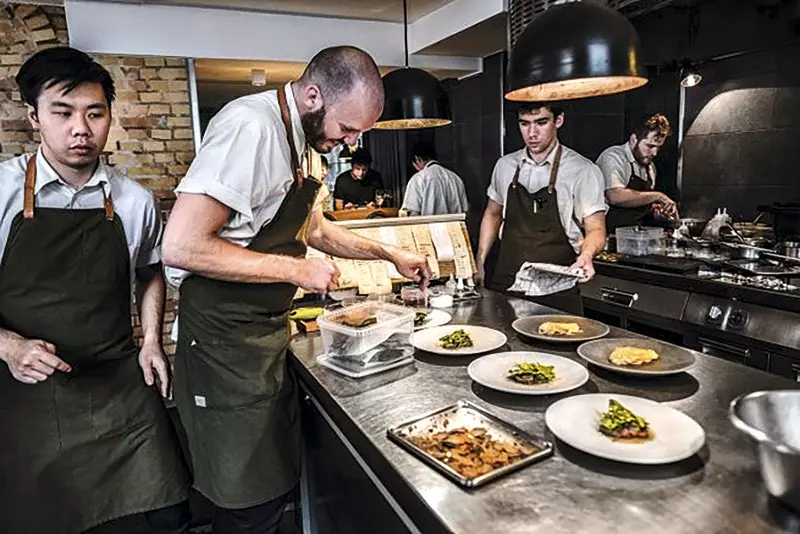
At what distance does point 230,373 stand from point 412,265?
2.47 feet

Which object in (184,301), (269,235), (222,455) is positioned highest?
(269,235)

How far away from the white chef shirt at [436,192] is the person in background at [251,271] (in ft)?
11.5

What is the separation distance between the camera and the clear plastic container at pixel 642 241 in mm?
3207

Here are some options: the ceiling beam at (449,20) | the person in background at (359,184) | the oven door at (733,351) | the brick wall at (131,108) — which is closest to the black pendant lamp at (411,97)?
the ceiling beam at (449,20)

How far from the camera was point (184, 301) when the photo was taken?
1582 millimetres

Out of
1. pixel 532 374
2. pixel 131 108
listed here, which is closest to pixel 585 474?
pixel 532 374

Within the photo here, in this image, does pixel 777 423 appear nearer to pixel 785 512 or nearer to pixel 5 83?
pixel 785 512

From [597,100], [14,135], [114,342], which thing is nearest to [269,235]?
[114,342]

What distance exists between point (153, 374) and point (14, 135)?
2.88 meters

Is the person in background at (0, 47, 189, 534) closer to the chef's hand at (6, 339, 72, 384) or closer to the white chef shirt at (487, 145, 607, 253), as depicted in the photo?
the chef's hand at (6, 339, 72, 384)

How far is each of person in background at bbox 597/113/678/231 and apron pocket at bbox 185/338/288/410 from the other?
111 inches

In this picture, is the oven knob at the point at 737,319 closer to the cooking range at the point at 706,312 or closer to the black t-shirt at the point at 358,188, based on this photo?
the cooking range at the point at 706,312

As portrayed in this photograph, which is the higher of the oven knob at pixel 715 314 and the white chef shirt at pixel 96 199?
the white chef shirt at pixel 96 199

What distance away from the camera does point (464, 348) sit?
161 centimetres
